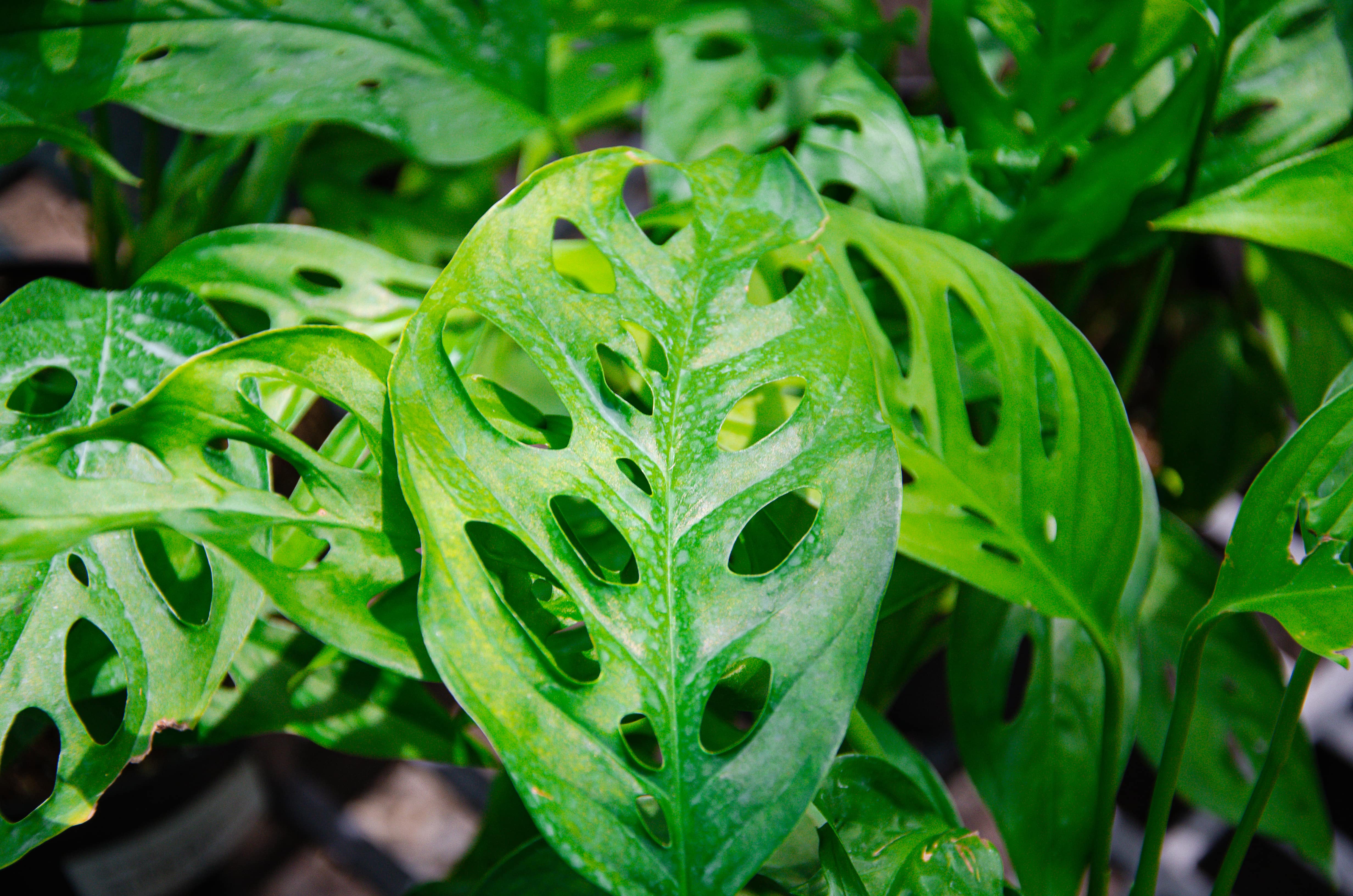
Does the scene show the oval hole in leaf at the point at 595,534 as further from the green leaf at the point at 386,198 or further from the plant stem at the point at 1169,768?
the green leaf at the point at 386,198

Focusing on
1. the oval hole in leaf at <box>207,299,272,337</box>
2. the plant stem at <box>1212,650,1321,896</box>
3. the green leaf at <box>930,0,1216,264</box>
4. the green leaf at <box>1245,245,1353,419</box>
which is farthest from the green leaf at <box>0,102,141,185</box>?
the green leaf at <box>1245,245,1353,419</box>

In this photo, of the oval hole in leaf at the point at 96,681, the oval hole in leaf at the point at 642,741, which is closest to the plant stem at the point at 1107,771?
the oval hole in leaf at the point at 642,741

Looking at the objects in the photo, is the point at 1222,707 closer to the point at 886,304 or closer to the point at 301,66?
the point at 886,304

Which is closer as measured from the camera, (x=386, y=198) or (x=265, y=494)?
(x=265, y=494)

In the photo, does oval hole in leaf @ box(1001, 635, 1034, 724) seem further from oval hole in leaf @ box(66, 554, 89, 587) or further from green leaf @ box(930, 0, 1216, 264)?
oval hole in leaf @ box(66, 554, 89, 587)

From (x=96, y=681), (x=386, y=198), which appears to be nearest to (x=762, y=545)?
(x=96, y=681)

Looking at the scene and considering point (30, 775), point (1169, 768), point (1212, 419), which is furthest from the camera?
point (1212, 419)

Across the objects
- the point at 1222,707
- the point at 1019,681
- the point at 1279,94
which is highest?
the point at 1279,94
